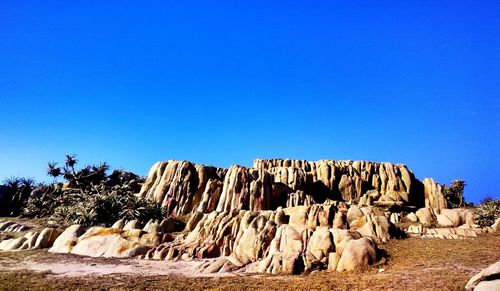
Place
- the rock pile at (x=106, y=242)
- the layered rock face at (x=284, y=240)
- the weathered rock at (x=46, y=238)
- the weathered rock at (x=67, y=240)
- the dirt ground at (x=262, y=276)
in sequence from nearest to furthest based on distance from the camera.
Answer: the dirt ground at (x=262, y=276) → the layered rock face at (x=284, y=240) → the rock pile at (x=106, y=242) → the weathered rock at (x=67, y=240) → the weathered rock at (x=46, y=238)

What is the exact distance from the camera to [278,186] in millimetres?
39250

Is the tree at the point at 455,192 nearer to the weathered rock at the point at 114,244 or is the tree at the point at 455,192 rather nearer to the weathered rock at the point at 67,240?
the weathered rock at the point at 114,244

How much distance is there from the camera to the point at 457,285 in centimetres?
1164

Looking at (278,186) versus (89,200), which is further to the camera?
(278,186)

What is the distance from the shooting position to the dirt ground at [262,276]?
44.3 ft

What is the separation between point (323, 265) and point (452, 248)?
768cm

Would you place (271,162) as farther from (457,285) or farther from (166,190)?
(457,285)

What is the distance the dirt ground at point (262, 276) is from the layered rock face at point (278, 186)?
1689 centimetres

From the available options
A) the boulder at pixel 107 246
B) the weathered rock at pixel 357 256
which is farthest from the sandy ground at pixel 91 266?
the weathered rock at pixel 357 256

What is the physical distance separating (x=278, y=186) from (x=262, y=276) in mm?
23853

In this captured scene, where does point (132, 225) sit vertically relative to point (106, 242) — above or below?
above

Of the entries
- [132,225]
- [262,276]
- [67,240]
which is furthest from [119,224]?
[262,276]

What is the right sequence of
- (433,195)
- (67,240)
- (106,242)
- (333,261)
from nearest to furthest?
(333,261) → (106,242) → (67,240) → (433,195)

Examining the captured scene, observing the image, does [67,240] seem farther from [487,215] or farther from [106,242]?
[487,215]
